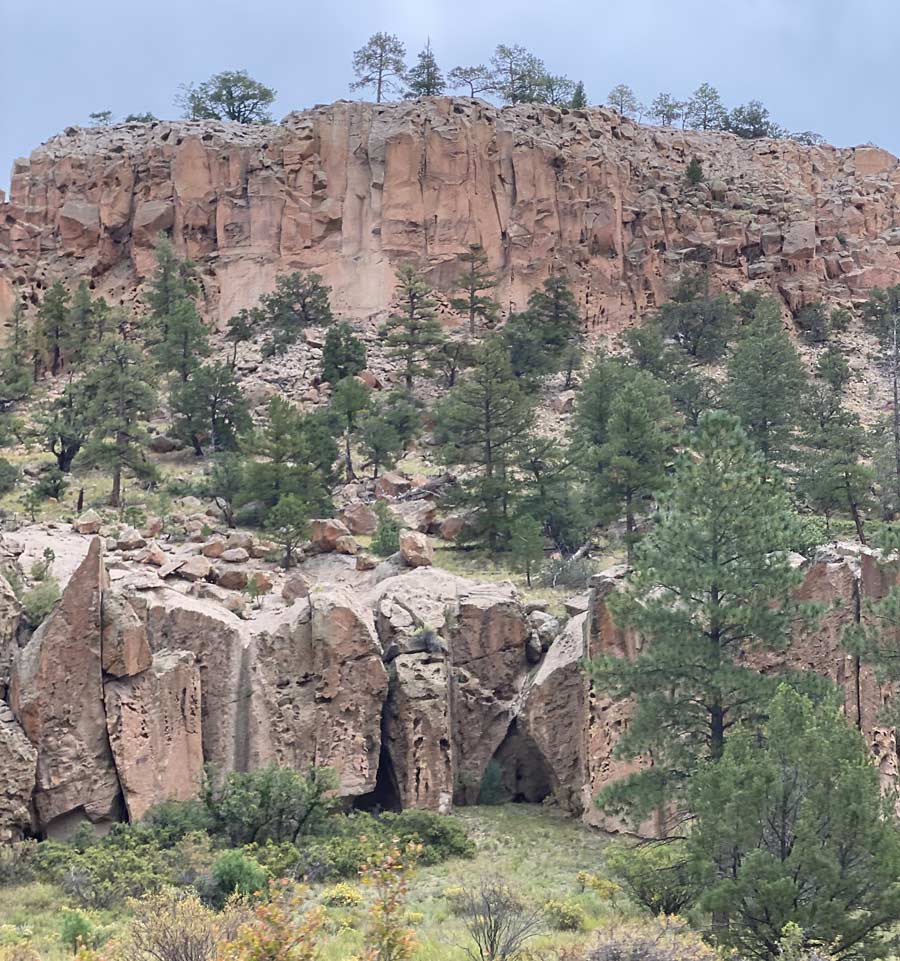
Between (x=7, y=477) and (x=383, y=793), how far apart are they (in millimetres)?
22911

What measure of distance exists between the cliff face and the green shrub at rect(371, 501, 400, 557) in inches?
1381

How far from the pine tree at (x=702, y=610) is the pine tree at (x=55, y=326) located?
4532 cm

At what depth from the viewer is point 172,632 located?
29.0 m

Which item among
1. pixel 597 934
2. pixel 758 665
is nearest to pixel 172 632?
pixel 758 665

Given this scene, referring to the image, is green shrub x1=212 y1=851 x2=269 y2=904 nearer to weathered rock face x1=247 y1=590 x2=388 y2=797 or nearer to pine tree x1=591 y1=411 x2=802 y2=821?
weathered rock face x1=247 y1=590 x2=388 y2=797

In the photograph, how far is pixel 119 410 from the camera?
4819cm

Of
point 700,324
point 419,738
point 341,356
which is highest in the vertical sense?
point 700,324

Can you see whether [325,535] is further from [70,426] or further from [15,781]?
[70,426]

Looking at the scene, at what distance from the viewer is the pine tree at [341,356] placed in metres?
62.6

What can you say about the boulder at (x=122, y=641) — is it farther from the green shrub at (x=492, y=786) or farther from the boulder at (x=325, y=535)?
the boulder at (x=325, y=535)

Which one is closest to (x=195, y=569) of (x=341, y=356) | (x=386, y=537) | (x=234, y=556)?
(x=234, y=556)

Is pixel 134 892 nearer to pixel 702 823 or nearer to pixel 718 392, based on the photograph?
pixel 702 823

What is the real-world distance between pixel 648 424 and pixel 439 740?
13.1 m

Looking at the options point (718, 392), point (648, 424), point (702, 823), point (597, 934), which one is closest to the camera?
point (597, 934)
